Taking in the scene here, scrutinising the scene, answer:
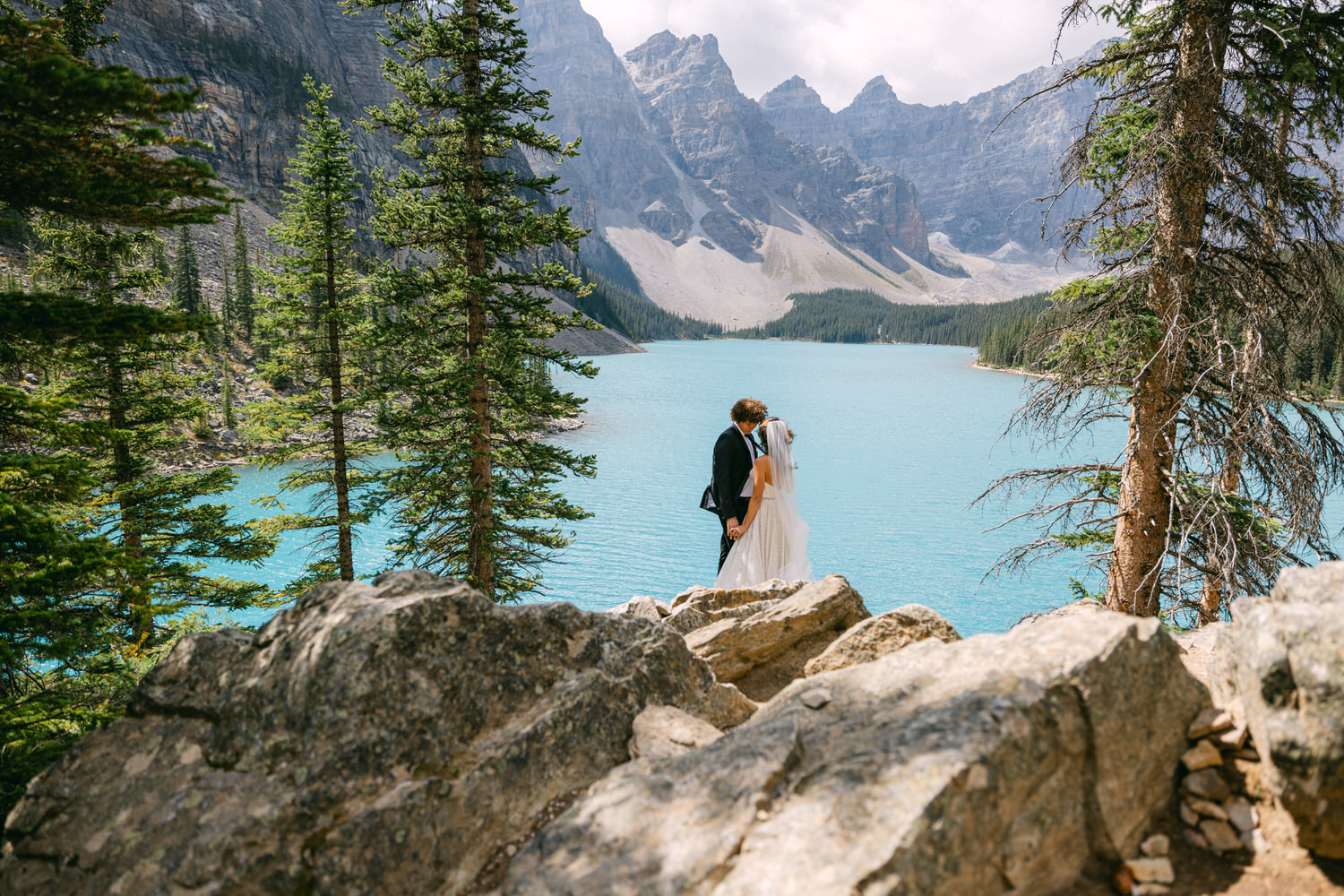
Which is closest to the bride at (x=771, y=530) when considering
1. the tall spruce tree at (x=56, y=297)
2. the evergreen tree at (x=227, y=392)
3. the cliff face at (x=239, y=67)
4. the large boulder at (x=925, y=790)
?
the large boulder at (x=925, y=790)

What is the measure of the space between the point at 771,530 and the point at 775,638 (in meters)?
2.51

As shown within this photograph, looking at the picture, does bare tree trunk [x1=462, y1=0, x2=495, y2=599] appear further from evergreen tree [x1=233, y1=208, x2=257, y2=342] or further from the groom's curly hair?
evergreen tree [x1=233, y1=208, x2=257, y2=342]

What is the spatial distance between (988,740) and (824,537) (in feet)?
95.1

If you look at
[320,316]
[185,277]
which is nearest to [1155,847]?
[320,316]

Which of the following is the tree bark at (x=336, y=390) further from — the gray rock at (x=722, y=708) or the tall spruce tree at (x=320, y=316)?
the gray rock at (x=722, y=708)

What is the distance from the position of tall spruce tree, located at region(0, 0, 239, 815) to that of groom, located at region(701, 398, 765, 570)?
5.85 metres

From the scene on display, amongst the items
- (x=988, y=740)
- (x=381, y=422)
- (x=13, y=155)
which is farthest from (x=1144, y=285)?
(x=381, y=422)

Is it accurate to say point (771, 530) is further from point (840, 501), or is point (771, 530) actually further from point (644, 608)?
point (840, 501)

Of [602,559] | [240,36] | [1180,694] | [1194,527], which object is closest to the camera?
[1180,694]

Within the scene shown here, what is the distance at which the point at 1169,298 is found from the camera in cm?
788

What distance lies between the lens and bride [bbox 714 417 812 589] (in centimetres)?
859

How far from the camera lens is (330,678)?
3.83 m

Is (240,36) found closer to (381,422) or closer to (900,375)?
(900,375)

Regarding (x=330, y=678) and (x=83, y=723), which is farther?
(x=83, y=723)
